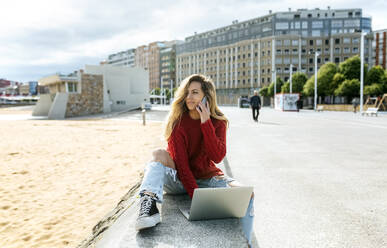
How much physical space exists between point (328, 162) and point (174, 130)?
4396mm

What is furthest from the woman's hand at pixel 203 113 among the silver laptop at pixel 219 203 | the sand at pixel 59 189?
the sand at pixel 59 189

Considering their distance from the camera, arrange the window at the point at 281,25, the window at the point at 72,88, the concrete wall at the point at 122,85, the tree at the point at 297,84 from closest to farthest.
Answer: the window at the point at 72,88 < the concrete wall at the point at 122,85 < the tree at the point at 297,84 < the window at the point at 281,25

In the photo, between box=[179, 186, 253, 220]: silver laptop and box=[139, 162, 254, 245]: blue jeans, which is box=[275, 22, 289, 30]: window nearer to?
box=[139, 162, 254, 245]: blue jeans

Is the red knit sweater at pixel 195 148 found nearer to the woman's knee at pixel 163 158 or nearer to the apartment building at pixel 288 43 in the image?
the woman's knee at pixel 163 158

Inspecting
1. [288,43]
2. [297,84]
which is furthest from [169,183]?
[288,43]

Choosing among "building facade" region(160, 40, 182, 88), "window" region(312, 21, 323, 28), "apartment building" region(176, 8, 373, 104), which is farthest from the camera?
"building facade" region(160, 40, 182, 88)

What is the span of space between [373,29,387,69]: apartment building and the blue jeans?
10662 cm

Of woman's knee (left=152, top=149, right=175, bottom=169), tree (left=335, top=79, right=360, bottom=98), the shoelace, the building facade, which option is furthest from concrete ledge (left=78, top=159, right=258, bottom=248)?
the building facade

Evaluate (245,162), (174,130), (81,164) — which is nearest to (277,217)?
(174,130)

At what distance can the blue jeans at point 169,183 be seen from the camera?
2.62 m

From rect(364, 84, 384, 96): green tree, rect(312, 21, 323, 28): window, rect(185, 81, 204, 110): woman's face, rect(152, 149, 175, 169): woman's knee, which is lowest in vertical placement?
rect(152, 149, 175, 169): woman's knee

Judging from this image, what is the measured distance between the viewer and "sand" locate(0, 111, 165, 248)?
12.4ft

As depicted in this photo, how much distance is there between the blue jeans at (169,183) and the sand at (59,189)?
1.36m

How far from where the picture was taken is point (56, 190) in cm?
550
